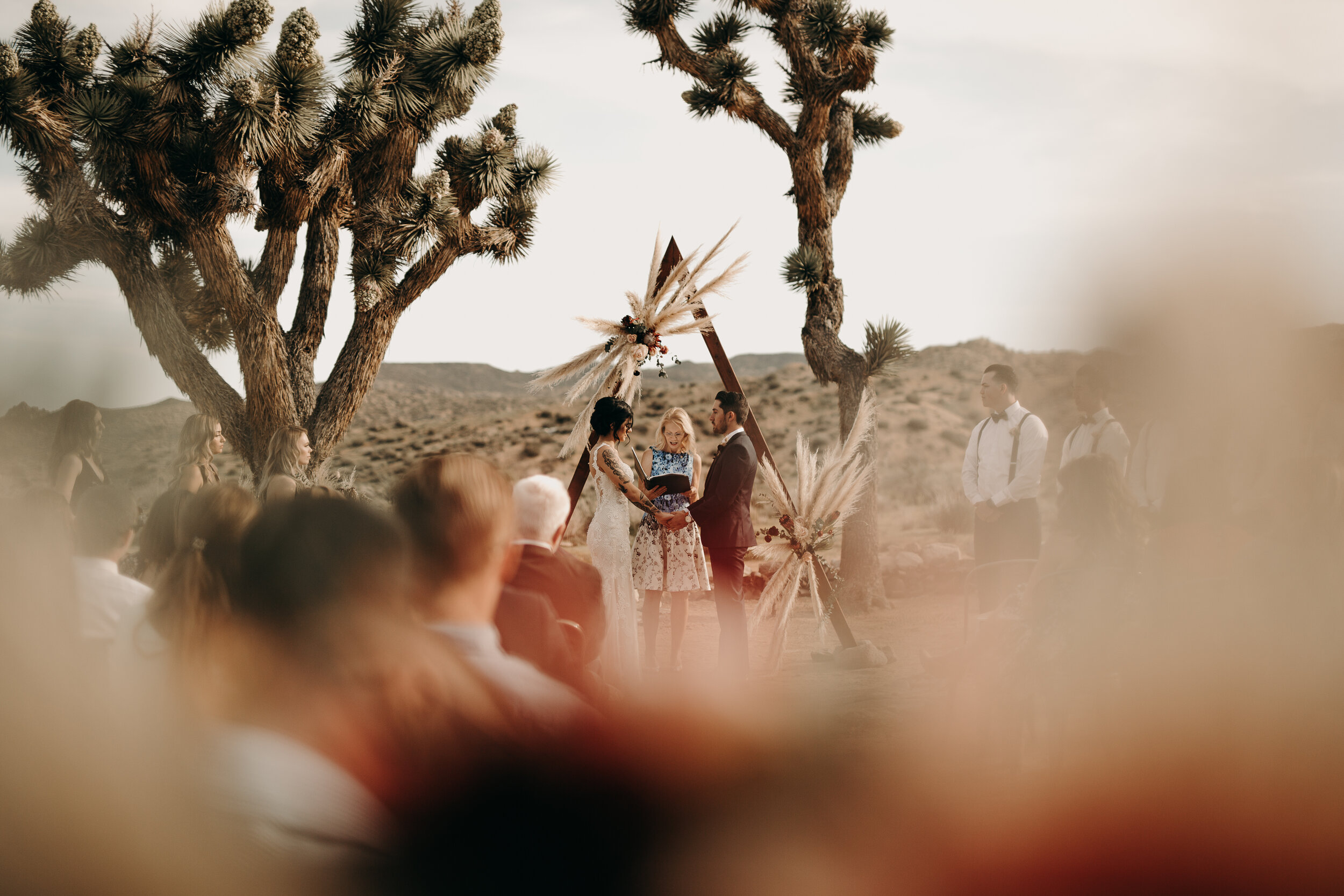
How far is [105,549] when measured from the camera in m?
2.42

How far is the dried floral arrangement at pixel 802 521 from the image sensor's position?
5.04 metres

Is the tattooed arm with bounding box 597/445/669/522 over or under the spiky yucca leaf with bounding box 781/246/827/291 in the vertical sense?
under

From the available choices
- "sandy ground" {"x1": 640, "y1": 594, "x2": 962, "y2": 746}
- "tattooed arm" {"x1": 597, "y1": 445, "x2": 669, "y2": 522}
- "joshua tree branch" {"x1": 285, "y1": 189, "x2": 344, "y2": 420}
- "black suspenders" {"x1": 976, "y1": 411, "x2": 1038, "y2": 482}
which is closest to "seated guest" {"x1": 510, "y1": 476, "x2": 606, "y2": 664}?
"sandy ground" {"x1": 640, "y1": 594, "x2": 962, "y2": 746}

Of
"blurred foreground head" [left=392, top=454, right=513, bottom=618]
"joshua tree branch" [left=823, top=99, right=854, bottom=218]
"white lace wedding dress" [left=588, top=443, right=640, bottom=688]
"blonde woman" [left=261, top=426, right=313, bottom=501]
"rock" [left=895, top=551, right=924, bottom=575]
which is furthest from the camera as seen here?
"rock" [left=895, top=551, right=924, bottom=575]

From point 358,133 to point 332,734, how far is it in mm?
9188

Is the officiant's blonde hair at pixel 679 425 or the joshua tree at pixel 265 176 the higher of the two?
the joshua tree at pixel 265 176

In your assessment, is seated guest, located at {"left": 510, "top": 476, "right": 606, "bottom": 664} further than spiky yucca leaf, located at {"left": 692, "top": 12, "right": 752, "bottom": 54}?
No

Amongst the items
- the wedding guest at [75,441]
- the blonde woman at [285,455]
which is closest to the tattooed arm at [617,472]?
the blonde woman at [285,455]

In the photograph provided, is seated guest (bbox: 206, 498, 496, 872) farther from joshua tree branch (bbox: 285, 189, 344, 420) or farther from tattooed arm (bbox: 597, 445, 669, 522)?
joshua tree branch (bbox: 285, 189, 344, 420)

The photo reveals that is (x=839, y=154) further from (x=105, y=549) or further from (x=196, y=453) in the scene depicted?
(x=105, y=549)

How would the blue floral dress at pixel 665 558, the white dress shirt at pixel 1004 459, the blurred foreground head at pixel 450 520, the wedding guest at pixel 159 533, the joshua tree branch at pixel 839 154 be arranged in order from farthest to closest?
1. the joshua tree branch at pixel 839 154
2. the blue floral dress at pixel 665 558
3. the white dress shirt at pixel 1004 459
4. the wedding guest at pixel 159 533
5. the blurred foreground head at pixel 450 520

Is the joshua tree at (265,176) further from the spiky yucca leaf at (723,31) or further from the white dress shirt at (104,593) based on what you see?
the white dress shirt at (104,593)

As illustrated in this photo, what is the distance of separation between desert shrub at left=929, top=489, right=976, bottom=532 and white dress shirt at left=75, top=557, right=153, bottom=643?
12998mm

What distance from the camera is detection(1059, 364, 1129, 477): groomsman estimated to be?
183cm
